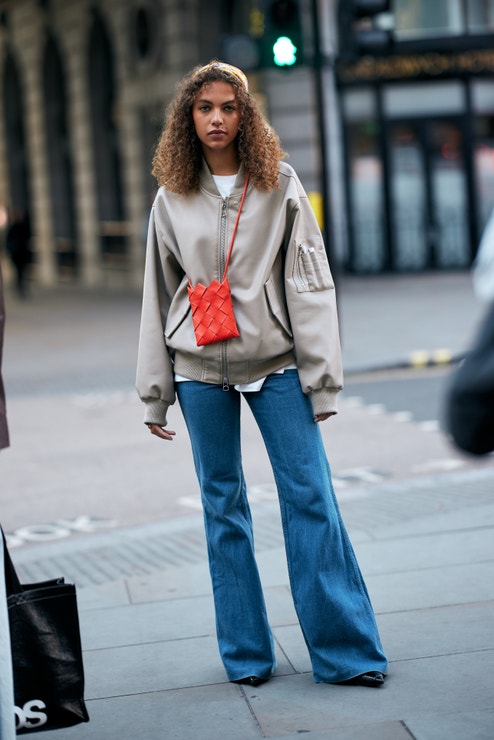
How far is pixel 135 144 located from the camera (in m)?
24.8

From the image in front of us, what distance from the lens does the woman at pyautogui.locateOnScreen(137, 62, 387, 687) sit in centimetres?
377

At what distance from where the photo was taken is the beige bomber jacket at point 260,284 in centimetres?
376

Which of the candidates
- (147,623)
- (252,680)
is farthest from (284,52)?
(252,680)

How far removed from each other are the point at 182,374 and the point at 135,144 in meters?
21.5

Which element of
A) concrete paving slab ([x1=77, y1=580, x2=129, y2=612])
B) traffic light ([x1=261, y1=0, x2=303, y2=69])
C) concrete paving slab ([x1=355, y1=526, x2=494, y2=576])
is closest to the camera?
concrete paving slab ([x1=77, y1=580, x2=129, y2=612])

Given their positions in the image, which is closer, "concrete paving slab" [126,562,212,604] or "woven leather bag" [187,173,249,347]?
"woven leather bag" [187,173,249,347]

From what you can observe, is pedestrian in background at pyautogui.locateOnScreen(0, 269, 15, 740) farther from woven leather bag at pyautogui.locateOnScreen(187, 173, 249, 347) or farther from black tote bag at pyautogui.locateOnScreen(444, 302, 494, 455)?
black tote bag at pyautogui.locateOnScreen(444, 302, 494, 455)

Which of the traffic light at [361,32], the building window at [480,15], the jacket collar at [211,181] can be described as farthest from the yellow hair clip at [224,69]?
the building window at [480,15]

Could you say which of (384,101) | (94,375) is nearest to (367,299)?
(384,101)

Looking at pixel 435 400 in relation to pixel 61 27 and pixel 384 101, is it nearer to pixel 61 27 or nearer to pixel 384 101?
pixel 384 101

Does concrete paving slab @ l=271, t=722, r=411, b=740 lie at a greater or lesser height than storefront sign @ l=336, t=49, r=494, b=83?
lesser

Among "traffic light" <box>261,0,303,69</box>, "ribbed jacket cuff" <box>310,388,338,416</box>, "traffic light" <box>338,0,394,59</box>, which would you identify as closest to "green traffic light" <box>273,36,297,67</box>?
"traffic light" <box>261,0,303,69</box>

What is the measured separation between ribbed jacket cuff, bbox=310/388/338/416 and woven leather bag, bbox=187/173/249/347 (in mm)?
296

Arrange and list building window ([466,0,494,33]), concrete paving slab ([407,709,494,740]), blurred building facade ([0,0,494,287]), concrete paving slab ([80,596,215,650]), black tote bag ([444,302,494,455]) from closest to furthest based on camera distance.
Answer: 1. black tote bag ([444,302,494,455])
2. concrete paving slab ([407,709,494,740])
3. concrete paving slab ([80,596,215,650])
4. blurred building facade ([0,0,494,287])
5. building window ([466,0,494,33])
